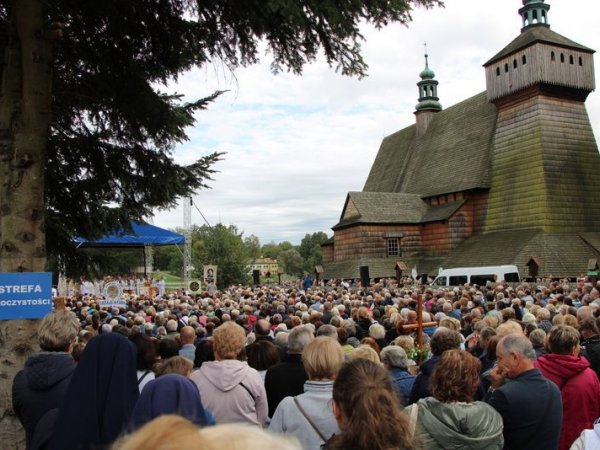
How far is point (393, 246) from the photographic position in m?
41.1

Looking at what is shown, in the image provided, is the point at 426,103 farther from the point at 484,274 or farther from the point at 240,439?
the point at 240,439

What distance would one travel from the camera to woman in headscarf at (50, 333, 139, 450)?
2.79 m

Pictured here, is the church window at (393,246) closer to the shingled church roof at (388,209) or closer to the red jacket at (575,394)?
the shingled church roof at (388,209)

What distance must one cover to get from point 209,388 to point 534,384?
91.1 inches

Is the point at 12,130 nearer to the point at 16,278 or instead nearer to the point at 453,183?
the point at 16,278

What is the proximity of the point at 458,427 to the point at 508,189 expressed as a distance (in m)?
34.9

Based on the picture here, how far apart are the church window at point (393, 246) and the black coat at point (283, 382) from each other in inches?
1448

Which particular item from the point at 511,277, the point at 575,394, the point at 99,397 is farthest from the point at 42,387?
the point at 511,277

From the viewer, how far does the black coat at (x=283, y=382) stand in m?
4.58

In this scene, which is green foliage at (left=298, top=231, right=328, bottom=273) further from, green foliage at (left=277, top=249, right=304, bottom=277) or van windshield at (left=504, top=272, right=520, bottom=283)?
van windshield at (left=504, top=272, right=520, bottom=283)

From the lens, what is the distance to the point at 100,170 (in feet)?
22.0

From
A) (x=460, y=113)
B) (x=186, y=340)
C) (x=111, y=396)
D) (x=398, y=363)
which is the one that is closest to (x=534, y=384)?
(x=398, y=363)

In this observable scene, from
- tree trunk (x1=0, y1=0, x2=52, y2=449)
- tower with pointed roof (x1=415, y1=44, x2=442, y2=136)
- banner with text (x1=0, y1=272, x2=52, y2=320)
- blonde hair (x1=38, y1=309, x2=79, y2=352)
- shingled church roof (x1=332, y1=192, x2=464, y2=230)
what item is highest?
tower with pointed roof (x1=415, y1=44, x2=442, y2=136)

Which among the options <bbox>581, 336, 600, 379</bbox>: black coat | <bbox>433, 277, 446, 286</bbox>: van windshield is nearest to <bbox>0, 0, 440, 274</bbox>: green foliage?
<bbox>581, 336, 600, 379</bbox>: black coat
